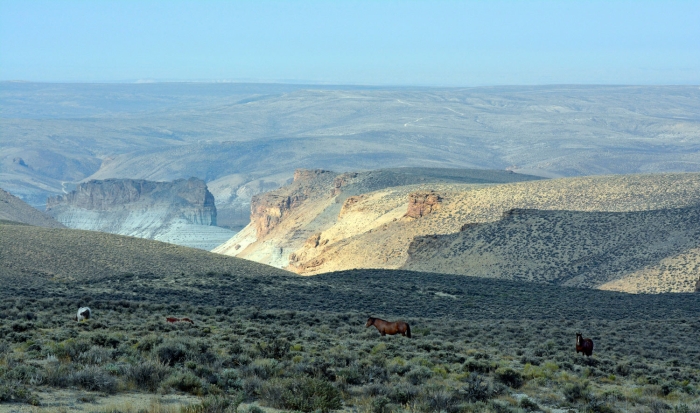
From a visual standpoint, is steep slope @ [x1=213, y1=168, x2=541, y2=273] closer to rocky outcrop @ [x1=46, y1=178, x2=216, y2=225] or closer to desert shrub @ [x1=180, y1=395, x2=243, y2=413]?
rocky outcrop @ [x1=46, y1=178, x2=216, y2=225]

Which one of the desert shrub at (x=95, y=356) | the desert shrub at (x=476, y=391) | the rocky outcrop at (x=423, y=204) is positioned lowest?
the rocky outcrop at (x=423, y=204)

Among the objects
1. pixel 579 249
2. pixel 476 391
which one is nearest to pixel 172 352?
pixel 476 391

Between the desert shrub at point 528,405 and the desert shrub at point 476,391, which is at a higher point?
the desert shrub at point 476,391

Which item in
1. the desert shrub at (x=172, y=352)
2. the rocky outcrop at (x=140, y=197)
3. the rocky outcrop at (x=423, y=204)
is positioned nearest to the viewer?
the desert shrub at (x=172, y=352)

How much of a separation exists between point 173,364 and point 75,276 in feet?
88.3

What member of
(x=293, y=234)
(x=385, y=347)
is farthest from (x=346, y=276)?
(x=293, y=234)

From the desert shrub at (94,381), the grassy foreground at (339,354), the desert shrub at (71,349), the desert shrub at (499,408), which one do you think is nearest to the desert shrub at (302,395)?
the grassy foreground at (339,354)

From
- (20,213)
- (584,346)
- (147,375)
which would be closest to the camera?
(147,375)

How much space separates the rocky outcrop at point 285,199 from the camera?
371 ft

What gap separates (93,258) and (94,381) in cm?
3243

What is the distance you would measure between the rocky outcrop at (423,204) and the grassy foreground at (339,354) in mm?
38421

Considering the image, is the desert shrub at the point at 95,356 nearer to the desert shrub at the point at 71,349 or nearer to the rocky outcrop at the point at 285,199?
the desert shrub at the point at 71,349

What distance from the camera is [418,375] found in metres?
14.2

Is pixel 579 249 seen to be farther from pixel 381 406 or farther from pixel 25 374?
pixel 25 374
